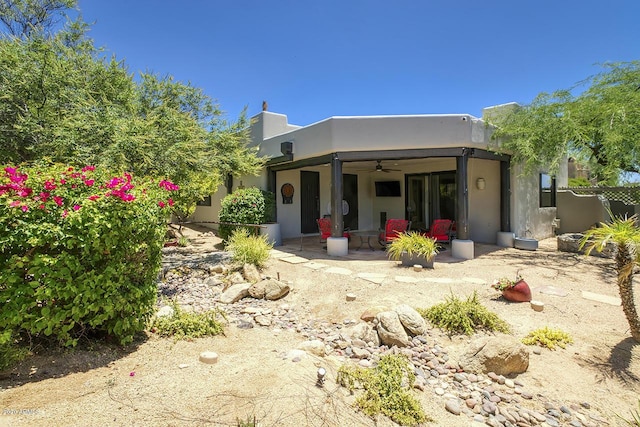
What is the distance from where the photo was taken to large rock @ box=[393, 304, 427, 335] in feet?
13.5

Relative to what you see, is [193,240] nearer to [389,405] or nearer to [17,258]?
[17,258]

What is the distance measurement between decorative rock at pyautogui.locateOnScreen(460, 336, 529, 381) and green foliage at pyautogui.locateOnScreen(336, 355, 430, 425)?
35.6 inches

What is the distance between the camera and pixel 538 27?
9.39m

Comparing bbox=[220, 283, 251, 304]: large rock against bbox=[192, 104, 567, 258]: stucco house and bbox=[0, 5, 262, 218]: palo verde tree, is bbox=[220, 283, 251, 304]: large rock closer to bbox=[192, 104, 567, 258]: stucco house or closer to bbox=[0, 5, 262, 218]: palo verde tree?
bbox=[0, 5, 262, 218]: palo verde tree

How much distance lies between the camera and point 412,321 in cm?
414

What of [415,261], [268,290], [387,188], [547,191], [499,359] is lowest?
[499,359]

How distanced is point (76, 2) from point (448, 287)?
14.2 m

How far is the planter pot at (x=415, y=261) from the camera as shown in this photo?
700 centimetres

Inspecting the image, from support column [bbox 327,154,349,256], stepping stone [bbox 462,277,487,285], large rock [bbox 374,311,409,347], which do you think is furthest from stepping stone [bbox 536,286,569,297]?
support column [bbox 327,154,349,256]

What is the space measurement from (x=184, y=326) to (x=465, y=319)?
11.9 ft

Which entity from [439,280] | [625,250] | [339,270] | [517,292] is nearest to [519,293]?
[517,292]

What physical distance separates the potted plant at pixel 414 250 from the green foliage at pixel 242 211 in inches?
189

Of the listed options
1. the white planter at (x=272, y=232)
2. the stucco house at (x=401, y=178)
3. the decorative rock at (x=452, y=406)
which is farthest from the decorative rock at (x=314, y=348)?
the white planter at (x=272, y=232)

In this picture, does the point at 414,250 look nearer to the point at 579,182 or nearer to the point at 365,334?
the point at 365,334
